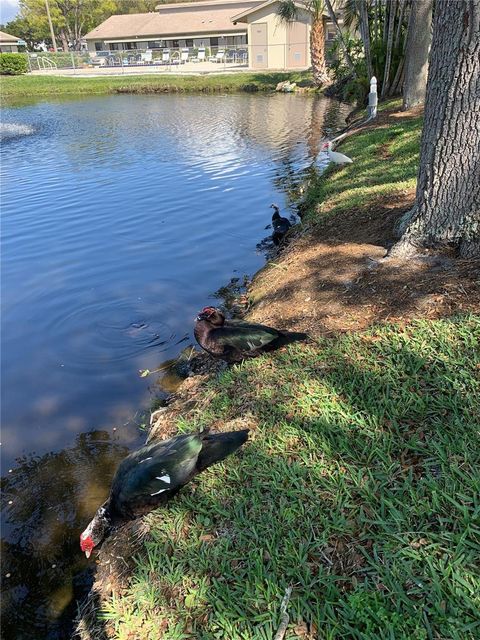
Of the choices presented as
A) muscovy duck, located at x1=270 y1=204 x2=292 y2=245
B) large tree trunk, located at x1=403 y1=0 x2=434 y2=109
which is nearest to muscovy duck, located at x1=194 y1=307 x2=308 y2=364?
muscovy duck, located at x1=270 y1=204 x2=292 y2=245

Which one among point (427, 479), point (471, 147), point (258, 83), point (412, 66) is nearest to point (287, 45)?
point (258, 83)

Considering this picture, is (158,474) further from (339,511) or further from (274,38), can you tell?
(274,38)

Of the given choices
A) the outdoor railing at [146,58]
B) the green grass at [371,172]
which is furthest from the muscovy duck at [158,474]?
the outdoor railing at [146,58]

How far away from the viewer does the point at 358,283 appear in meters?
4.44

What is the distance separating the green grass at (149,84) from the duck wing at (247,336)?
105ft

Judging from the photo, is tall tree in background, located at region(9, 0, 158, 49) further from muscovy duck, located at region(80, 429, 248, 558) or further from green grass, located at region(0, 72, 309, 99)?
muscovy duck, located at region(80, 429, 248, 558)

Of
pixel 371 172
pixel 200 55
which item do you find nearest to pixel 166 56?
pixel 200 55

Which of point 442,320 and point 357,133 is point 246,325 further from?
point 357,133

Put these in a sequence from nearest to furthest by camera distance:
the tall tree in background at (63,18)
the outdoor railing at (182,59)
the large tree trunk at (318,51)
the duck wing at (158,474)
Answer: the duck wing at (158,474) < the large tree trunk at (318,51) < the outdoor railing at (182,59) < the tall tree in background at (63,18)

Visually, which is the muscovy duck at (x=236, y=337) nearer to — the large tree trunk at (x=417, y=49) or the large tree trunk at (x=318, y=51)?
the large tree trunk at (x=417, y=49)

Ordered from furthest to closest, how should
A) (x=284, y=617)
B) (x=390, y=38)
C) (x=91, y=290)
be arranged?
(x=390, y=38)
(x=91, y=290)
(x=284, y=617)

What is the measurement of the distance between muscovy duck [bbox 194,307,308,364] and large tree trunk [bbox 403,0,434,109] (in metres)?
10.6

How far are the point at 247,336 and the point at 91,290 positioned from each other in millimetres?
3958

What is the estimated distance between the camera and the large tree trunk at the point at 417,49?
464 inches
